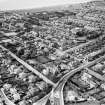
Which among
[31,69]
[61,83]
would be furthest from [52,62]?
[61,83]

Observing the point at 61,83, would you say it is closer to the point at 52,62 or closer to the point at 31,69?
the point at 31,69

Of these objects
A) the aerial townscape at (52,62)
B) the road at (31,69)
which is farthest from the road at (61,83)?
the road at (31,69)

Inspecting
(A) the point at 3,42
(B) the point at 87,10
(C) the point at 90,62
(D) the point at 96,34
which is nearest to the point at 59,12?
(B) the point at 87,10

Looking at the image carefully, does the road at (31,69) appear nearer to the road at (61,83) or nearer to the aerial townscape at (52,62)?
the aerial townscape at (52,62)

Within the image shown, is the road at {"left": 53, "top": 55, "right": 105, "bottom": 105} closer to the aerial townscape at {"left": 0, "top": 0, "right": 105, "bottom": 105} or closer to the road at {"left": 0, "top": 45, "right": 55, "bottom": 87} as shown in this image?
the aerial townscape at {"left": 0, "top": 0, "right": 105, "bottom": 105}

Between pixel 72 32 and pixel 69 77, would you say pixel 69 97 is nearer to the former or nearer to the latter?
pixel 69 77

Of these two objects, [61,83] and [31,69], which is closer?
[61,83]

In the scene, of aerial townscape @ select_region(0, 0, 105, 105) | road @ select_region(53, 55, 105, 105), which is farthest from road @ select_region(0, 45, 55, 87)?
road @ select_region(53, 55, 105, 105)

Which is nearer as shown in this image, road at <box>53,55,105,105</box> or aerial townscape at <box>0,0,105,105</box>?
road at <box>53,55,105,105</box>
